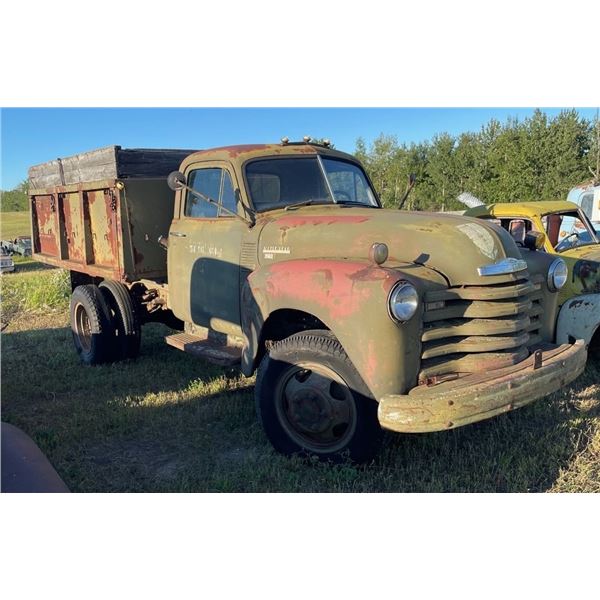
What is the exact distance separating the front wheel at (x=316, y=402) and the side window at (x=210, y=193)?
5.15ft

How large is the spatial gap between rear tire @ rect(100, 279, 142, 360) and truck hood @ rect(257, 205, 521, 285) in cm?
255

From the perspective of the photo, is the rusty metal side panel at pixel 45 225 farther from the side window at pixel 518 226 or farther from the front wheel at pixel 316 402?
the side window at pixel 518 226

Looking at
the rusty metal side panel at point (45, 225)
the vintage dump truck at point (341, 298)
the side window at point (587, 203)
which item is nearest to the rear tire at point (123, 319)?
the vintage dump truck at point (341, 298)

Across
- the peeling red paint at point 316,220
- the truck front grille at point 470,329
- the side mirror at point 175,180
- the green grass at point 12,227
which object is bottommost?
the truck front grille at point 470,329

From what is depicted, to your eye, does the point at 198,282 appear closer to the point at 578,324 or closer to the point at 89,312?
the point at 89,312

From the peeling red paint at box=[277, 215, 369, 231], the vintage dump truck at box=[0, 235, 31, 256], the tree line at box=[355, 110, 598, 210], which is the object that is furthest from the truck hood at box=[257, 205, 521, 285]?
the vintage dump truck at box=[0, 235, 31, 256]

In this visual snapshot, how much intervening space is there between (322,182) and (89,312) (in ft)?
11.0

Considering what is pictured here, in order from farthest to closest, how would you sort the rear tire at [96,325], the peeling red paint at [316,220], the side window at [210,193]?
the rear tire at [96,325]
the side window at [210,193]
the peeling red paint at [316,220]

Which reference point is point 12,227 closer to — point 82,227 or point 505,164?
point 82,227

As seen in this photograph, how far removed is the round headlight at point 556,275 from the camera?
14.0ft

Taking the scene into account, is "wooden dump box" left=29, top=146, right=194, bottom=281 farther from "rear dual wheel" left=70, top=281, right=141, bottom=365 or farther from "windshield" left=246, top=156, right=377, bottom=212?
"windshield" left=246, top=156, right=377, bottom=212

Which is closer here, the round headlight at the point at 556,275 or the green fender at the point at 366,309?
the green fender at the point at 366,309

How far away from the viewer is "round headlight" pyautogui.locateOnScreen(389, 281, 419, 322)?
315 centimetres

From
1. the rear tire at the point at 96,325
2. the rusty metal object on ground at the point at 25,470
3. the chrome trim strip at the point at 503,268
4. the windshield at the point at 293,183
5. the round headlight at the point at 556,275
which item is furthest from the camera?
the rear tire at the point at 96,325
